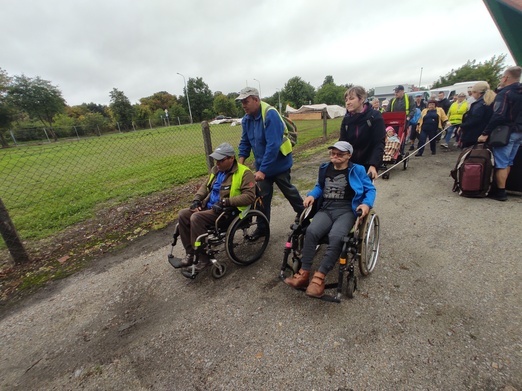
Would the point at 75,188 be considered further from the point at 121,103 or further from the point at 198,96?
the point at 198,96

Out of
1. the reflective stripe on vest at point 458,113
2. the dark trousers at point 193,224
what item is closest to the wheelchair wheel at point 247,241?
the dark trousers at point 193,224

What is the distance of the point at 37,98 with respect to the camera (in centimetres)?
3825

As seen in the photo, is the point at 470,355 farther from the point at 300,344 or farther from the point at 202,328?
the point at 202,328

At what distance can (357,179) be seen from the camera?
254 cm

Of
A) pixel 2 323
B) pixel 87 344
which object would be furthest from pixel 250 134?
pixel 2 323

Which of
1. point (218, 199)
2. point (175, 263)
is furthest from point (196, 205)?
point (175, 263)

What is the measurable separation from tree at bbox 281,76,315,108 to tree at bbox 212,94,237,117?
13607 millimetres

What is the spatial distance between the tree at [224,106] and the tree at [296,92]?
13607 mm

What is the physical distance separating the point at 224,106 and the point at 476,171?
2186 inches

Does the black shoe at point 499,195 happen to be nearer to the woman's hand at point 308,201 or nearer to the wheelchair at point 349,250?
the wheelchair at point 349,250

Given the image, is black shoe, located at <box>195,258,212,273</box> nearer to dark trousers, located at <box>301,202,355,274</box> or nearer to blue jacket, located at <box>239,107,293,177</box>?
dark trousers, located at <box>301,202,355,274</box>

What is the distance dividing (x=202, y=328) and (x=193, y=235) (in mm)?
897

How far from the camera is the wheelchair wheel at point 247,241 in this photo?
2676 millimetres

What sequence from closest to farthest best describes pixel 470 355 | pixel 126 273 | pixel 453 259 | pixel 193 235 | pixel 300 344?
pixel 470 355 < pixel 300 344 < pixel 193 235 < pixel 453 259 < pixel 126 273
